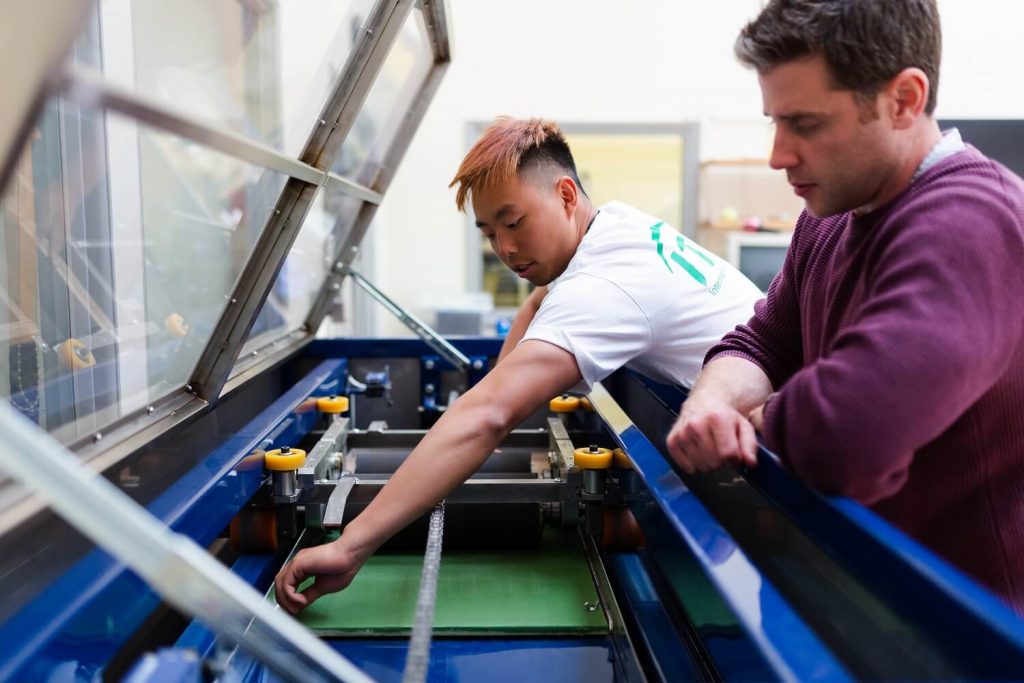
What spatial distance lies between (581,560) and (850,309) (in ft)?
2.93

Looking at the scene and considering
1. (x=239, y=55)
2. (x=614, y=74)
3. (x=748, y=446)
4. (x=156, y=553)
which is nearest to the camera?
(x=156, y=553)

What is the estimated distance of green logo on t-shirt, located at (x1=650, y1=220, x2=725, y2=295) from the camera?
5.16 feet

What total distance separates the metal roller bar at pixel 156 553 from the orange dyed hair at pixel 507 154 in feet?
3.38

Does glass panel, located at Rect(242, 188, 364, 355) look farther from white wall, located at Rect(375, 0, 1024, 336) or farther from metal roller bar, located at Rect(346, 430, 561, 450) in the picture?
white wall, located at Rect(375, 0, 1024, 336)

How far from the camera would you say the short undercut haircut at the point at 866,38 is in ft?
2.96

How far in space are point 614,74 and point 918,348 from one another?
15.6 ft

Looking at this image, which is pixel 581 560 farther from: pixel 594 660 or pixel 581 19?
pixel 581 19

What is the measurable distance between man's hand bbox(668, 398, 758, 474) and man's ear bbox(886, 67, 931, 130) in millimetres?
420

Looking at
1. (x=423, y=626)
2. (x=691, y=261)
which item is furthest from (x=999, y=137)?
(x=423, y=626)

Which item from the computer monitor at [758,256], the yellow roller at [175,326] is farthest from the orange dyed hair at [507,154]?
the computer monitor at [758,256]

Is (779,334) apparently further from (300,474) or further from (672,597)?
(300,474)

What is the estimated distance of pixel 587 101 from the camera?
523cm

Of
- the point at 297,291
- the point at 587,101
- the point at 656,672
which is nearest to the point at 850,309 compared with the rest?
the point at 656,672

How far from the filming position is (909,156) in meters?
0.96
